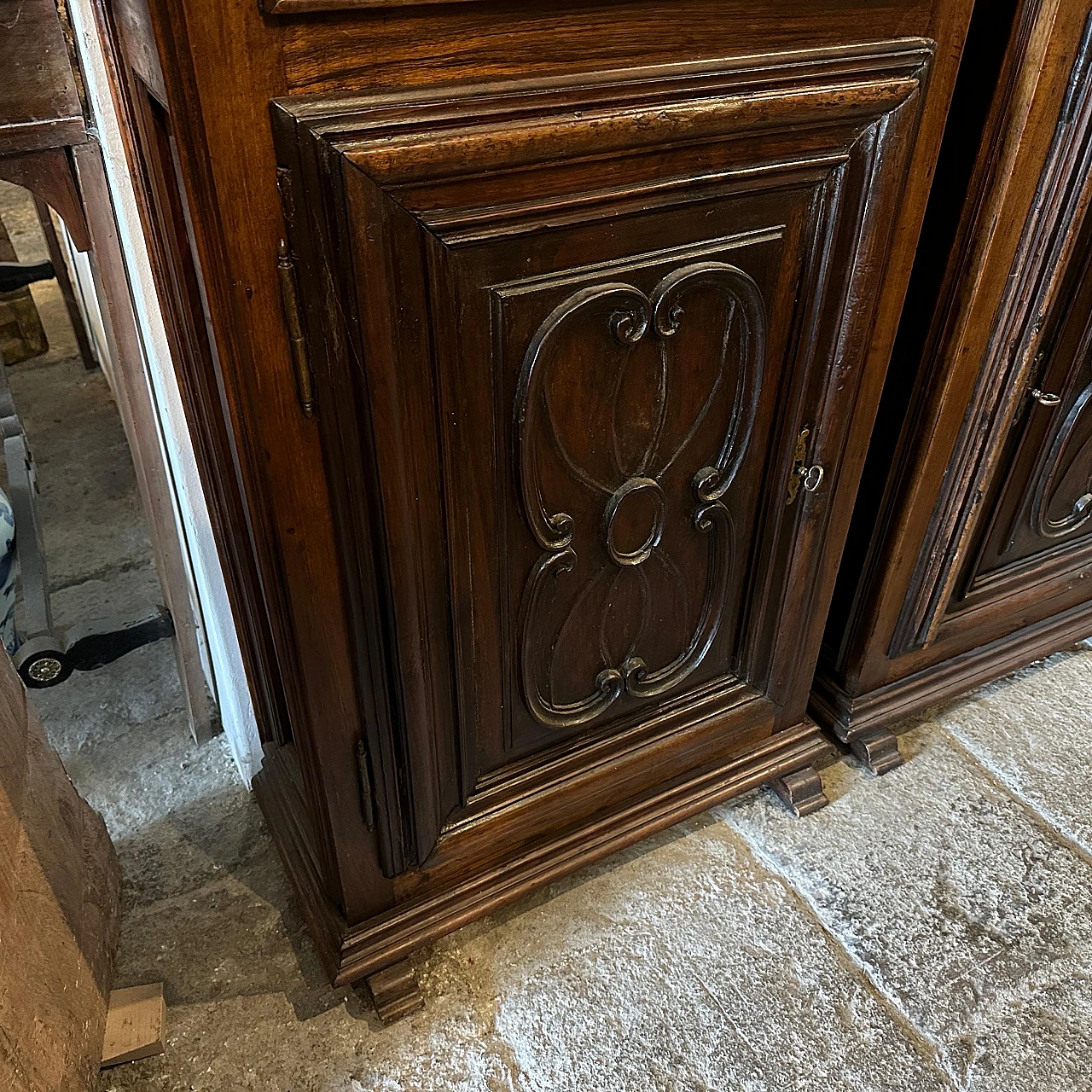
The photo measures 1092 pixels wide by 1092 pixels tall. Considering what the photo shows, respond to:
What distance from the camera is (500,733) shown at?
4.09 ft

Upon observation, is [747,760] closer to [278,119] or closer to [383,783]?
[383,783]

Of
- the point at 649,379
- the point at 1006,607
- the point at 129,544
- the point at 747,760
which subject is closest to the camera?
the point at 649,379

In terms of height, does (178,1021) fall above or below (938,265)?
below

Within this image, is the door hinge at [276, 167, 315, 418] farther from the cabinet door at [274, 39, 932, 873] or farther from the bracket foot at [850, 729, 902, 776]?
the bracket foot at [850, 729, 902, 776]

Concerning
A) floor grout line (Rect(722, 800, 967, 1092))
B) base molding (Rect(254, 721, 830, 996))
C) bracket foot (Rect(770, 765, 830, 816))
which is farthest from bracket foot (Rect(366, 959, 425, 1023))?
bracket foot (Rect(770, 765, 830, 816))

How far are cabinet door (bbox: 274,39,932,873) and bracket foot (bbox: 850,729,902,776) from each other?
398 millimetres

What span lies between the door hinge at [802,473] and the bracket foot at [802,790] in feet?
A: 1.89

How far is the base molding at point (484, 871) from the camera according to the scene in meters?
1.28

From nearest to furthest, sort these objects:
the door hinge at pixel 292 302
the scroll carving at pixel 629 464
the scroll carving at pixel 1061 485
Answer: the door hinge at pixel 292 302 → the scroll carving at pixel 629 464 → the scroll carving at pixel 1061 485

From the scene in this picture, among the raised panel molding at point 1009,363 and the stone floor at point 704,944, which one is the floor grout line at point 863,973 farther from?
the raised panel molding at point 1009,363

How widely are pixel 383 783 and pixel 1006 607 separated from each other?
115 centimetres

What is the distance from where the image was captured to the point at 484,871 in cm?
134

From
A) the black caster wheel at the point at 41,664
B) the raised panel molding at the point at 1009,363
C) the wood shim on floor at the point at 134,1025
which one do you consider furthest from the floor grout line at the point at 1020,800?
the black caster wheel at the point at 41,664

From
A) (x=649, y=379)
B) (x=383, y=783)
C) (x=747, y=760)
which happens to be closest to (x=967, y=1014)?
(x=747, y=760)
